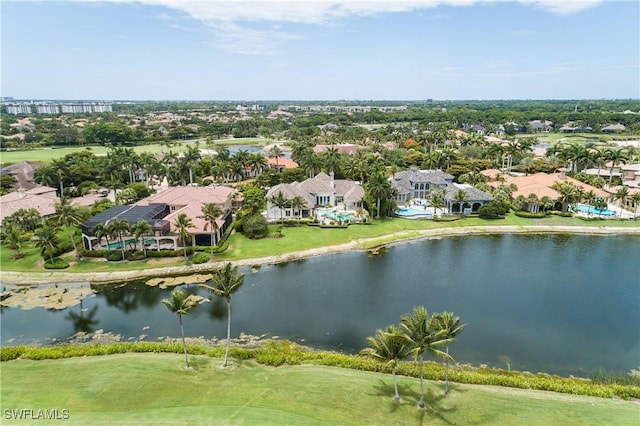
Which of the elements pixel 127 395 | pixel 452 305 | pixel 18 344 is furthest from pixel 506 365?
pixel 18 344

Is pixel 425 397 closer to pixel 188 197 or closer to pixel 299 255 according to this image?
pixel 299 255

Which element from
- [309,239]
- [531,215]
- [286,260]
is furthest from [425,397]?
[531,215]

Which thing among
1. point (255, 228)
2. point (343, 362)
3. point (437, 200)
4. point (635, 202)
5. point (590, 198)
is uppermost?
point (437, 200)

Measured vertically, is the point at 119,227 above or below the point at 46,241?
above

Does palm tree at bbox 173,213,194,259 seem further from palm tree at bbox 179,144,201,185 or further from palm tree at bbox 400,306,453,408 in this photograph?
palm tree at bbox 179,144,201,185

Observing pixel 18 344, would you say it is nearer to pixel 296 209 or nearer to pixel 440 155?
pixel 296 209
